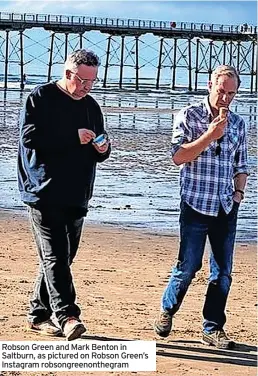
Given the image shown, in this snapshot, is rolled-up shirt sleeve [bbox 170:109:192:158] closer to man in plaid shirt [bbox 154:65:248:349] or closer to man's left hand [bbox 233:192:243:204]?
man in plaid shirt [bbox 154:65:248:349]

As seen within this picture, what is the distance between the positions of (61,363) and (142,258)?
4.57 meters

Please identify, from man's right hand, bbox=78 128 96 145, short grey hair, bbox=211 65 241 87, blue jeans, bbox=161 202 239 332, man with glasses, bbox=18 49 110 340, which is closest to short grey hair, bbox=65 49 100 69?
man with glasses, bbox=18 49 110 340

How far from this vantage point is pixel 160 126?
31.6 m

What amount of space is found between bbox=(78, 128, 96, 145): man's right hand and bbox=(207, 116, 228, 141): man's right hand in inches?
29.7

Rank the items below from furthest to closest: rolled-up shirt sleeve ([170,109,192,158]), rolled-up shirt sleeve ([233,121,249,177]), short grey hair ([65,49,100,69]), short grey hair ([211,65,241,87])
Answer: rolled-up shirt sleeve ([233,121,249,177])
rolled-up shirt sleeve ([170,109,192,158])
short grey hair ([211,65,241,87])
short grey hair ([65,49,100,69])

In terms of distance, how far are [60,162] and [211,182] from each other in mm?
994

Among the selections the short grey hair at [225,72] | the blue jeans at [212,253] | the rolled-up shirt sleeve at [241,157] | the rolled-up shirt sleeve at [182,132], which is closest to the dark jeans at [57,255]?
the blue jeans at [212,253]

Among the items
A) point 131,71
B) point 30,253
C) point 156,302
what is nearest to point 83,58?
point 156,302

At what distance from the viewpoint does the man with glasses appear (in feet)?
19.9

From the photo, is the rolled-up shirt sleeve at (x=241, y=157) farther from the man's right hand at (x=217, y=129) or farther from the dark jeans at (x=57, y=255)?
the dark jeans at (x=57, y=255)

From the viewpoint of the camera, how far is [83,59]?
6008 millimetres
